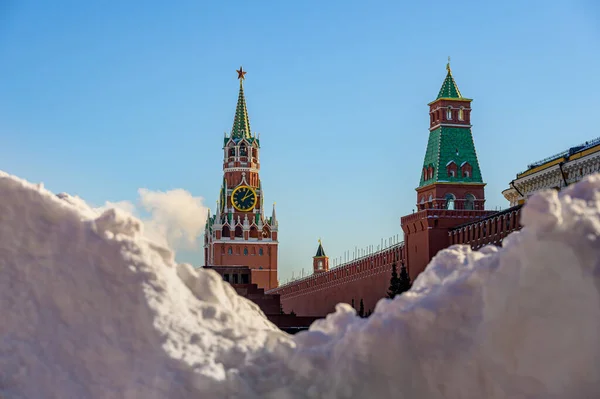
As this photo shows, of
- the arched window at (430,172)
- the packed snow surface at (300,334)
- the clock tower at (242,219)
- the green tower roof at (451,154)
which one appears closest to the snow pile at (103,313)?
the packed snow surface at (300,334)

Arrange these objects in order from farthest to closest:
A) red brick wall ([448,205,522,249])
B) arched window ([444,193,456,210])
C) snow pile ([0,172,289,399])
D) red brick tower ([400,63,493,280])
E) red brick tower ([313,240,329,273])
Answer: red brick tower ([313,240,329,273]) → arched window ([444,193,456,210]) → red brick tower ([400,63,493,280]) → red brick wall ([448,205,522,249]) → snow pile ([0,172,289,399])

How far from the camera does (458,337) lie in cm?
475

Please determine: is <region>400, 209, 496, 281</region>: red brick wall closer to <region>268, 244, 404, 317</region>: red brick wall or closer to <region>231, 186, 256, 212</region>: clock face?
<region>268, 244, 404, 317</region>: red brick wall

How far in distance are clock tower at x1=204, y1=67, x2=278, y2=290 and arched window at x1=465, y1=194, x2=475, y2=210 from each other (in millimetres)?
40922

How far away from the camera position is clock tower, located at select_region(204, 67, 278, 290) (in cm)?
7962

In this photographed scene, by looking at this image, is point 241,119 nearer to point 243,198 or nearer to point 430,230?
point 243,198

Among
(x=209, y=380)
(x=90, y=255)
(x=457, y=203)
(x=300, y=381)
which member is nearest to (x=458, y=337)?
(x=300, y=381)

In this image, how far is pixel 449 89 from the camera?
4066 centimetres

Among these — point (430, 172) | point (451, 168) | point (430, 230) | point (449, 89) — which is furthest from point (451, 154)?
point (430, 230)

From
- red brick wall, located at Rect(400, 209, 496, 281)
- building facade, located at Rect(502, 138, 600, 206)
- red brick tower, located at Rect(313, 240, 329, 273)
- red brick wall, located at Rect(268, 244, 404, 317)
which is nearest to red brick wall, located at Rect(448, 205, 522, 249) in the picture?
red brick wall, located at Rect(400, 209, 496, 281)

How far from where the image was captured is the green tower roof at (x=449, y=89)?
4041cm

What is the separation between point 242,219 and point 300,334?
2990 inches

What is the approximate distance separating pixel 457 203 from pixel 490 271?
34327 millimetres

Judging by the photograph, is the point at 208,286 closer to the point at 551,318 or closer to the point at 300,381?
the point at 300,381
